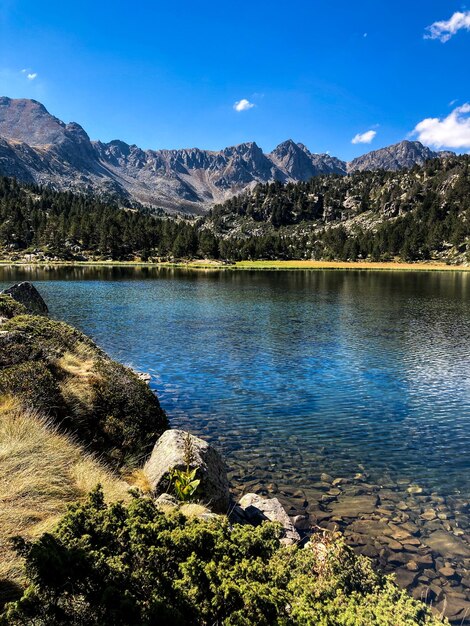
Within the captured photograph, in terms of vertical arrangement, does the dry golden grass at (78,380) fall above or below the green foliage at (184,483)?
above

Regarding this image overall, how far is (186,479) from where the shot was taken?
37.3ft

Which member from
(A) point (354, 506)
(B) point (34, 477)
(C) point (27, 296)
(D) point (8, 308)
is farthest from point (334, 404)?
(C) point (27, 296)

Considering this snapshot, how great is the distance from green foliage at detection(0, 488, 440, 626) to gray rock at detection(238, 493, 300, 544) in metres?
3.94

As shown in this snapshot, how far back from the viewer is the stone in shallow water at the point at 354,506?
12.7 meters

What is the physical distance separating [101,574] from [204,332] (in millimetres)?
37634

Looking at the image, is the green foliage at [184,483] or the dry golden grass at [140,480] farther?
the dry golden grass at [140,480]

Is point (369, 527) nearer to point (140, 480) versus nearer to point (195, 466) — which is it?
point (195, 466)

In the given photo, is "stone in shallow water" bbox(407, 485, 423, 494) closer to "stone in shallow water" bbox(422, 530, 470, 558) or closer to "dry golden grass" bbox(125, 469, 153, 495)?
"stone in shallow water" bbox(422, 530, 470, 558)

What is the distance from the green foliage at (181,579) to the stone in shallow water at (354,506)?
5.57 metres

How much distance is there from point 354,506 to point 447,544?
265cm

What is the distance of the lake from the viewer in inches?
515

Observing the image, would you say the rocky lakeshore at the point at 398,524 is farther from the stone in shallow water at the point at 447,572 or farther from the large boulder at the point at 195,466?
the large boulder at the point at 195,466

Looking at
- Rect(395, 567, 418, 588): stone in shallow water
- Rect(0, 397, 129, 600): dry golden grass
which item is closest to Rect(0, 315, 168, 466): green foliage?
Rect(0, 397, 129, 600): dry golden grass

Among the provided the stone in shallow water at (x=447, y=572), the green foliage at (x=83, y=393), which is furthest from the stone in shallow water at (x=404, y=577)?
the green foliage at (x=83, y=393)
